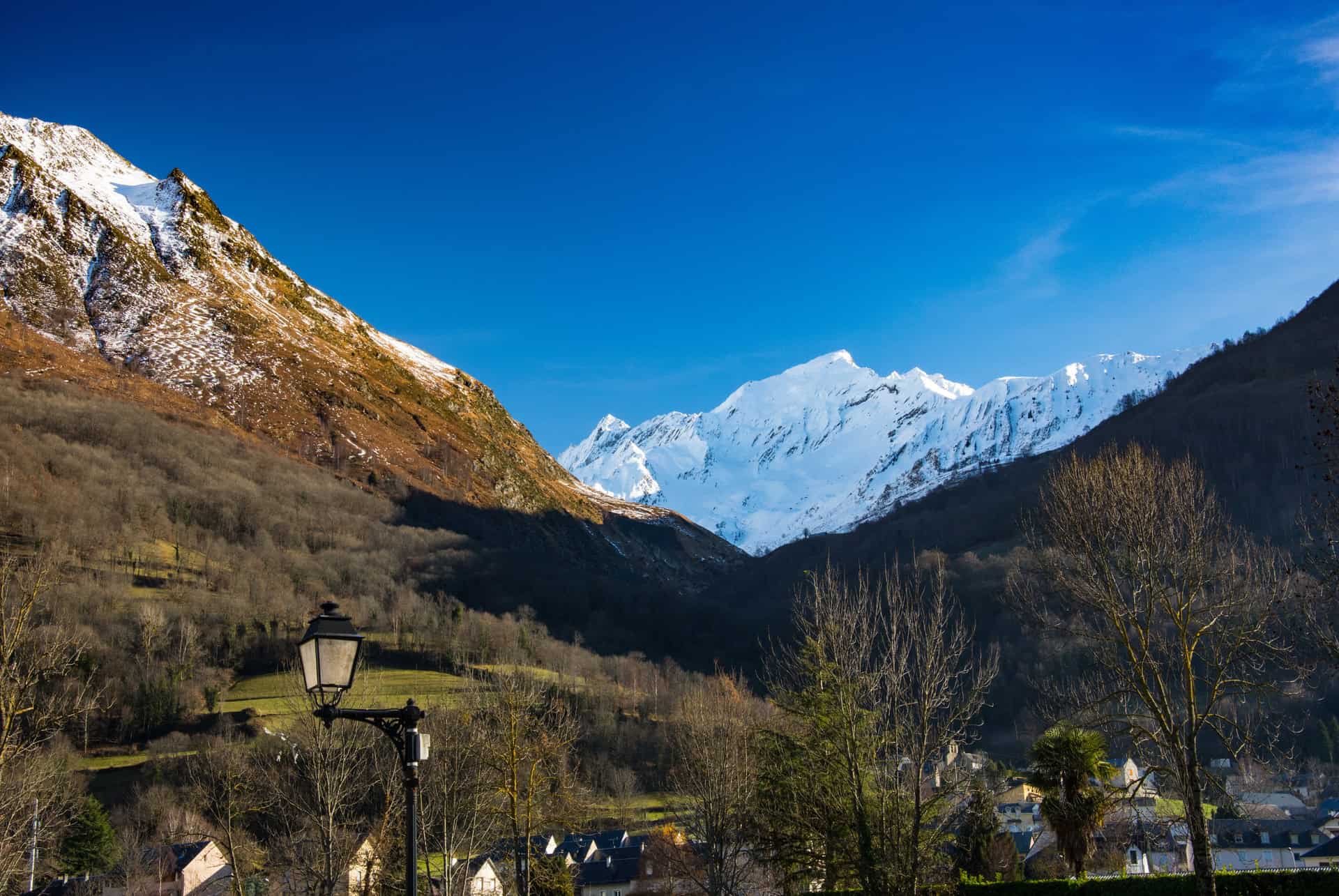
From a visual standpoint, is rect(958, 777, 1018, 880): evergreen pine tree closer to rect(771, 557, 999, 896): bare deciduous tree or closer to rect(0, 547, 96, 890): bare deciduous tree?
rect(771, 557, 999, 896): bare deciduous tree

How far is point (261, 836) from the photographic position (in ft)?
273

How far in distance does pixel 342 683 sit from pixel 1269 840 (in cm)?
7895

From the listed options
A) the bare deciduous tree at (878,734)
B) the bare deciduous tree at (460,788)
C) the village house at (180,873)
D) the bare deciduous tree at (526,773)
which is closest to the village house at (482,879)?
the bare deciduous tree at (460,788)

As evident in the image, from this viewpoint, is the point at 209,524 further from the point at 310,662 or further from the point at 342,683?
the point at 342,683

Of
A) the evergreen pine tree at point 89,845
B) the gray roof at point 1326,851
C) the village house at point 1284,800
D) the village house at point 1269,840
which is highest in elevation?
the evergreen pine tree at point 89,845

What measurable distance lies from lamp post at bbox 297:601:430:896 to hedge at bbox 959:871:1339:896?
22.4 m

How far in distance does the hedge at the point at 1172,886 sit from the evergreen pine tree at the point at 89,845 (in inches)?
2256

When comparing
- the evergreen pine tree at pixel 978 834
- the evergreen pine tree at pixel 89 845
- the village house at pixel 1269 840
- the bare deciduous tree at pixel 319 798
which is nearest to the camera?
the bare deciduous tree at pixel 319 798

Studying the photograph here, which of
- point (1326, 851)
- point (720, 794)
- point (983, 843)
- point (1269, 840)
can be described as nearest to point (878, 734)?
point (720, 794)

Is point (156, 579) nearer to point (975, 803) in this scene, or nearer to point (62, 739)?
point (62, 739)

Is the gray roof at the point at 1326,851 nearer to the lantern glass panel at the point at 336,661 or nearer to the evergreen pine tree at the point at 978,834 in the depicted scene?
the evergreen pine tree at the point at 978,834

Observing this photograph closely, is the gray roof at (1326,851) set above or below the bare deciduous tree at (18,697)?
below

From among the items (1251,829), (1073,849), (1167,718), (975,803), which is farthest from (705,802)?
(1251,829)

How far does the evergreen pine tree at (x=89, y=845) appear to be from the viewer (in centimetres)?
6575
